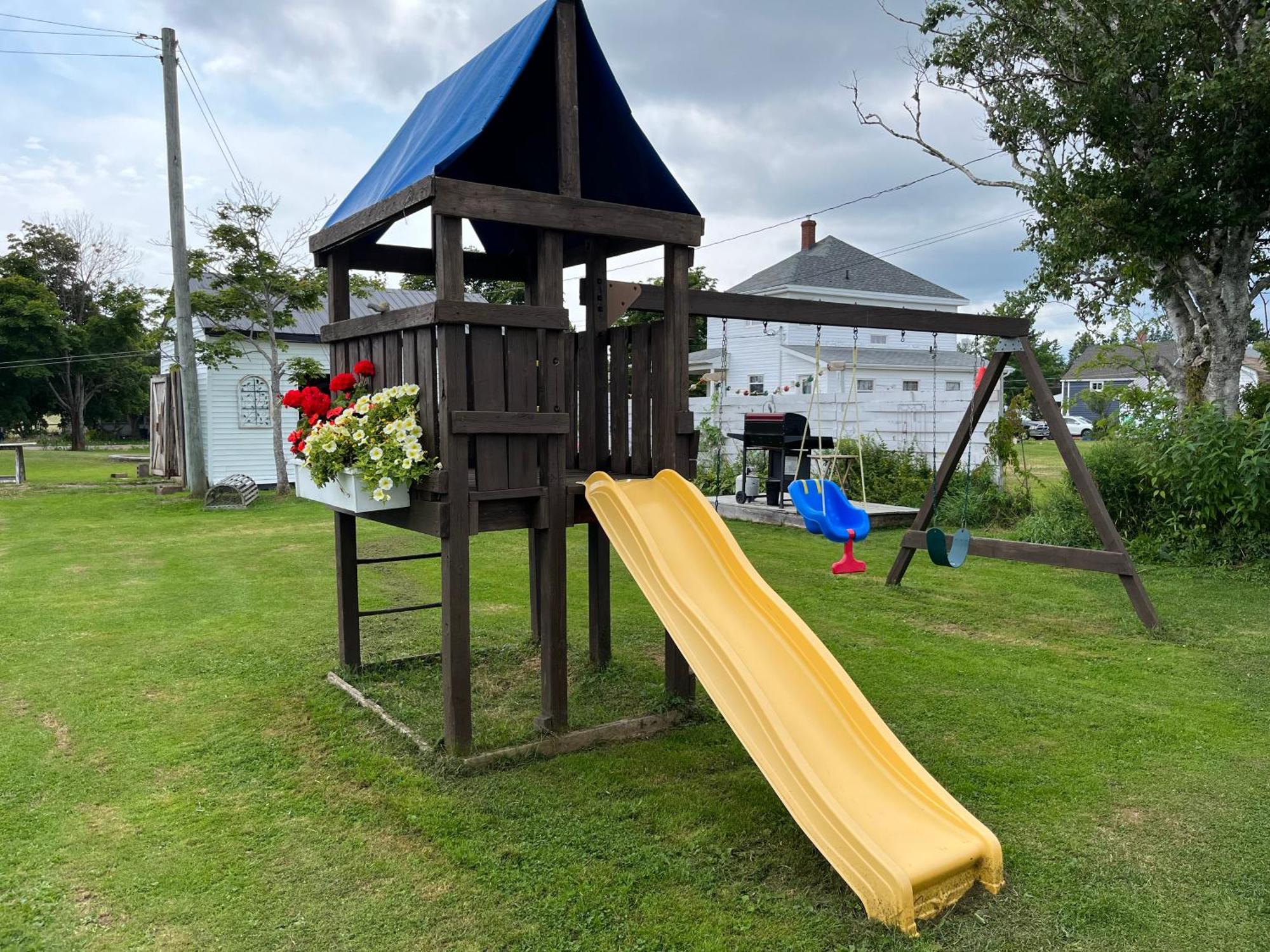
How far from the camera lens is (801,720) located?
3186 mm

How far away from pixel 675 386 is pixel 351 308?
445 inches

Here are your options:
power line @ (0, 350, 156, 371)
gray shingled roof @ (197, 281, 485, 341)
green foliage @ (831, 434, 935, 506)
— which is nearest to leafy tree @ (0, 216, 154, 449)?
power line @ (0, 350, 156, 371)

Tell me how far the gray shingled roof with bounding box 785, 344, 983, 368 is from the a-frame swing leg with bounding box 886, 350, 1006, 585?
48.0 ft

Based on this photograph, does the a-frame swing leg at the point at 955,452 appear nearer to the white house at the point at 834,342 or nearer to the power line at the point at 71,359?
the white house at the point at 834,342

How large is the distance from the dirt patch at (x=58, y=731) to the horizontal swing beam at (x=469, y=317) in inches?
94.3

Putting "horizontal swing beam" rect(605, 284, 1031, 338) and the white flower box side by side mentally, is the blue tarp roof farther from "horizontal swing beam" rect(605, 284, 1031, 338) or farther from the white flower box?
the white flower box

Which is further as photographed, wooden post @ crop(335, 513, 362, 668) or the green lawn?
the green lawn

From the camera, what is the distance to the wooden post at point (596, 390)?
480 cm

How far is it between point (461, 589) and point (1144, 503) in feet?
27.3

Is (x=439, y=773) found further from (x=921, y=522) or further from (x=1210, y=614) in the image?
(x=1210, y=614)

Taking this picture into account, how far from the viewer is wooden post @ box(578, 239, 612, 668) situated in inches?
189

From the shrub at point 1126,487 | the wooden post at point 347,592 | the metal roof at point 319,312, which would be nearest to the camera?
the wooden post at point 347,592

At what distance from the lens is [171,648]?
5.66 metres

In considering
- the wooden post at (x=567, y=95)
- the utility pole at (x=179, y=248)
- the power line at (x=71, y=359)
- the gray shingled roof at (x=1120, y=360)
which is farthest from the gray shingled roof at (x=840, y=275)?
the wooden post at (x=567, y=95)
